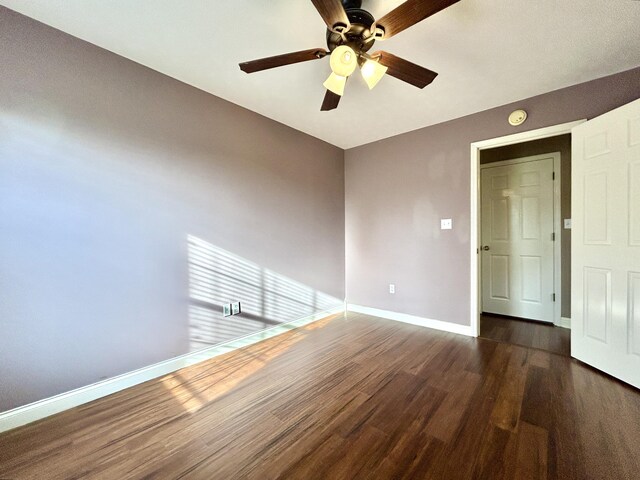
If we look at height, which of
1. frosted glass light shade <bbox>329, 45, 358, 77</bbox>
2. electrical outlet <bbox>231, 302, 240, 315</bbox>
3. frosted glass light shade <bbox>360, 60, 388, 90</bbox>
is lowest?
electrical outlet <bbox>231, 302, 240, 315</bbox>

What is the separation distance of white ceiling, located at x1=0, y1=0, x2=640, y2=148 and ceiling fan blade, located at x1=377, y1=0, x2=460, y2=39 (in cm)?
31

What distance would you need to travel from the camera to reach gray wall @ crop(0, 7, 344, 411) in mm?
1472

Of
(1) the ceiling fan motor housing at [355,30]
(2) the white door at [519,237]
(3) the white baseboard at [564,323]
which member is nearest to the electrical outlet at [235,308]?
(1) the ceiling fan motor housing at [355,30]

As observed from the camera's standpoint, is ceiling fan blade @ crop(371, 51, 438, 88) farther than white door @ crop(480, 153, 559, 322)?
No

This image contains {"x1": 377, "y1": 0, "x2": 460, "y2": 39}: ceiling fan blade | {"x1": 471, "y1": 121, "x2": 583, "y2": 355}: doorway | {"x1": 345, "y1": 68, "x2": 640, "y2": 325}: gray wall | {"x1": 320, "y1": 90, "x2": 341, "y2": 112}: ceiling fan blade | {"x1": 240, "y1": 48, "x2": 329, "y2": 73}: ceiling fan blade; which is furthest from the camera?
{"x1": 471, "y1": 121, "x2": 583, "y2": 355}: doorway

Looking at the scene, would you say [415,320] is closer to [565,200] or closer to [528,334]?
[528,334]

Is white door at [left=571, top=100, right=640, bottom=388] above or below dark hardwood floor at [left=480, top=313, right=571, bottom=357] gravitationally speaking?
above

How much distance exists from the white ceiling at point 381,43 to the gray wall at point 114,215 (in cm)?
26

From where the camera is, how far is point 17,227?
1462 millimetres

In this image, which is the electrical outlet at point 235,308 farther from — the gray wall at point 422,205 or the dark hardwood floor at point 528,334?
the dark hardwood floor at point 528,334

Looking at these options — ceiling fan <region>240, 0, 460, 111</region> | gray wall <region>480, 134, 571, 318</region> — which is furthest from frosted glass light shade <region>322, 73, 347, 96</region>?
gray wall <region>480, 134, 571, 318</region>

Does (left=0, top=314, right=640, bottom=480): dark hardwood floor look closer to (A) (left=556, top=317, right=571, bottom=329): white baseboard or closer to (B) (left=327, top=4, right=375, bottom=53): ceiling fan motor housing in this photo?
(A) (left=556, top=317, right=571, bottom=329): white baseboard

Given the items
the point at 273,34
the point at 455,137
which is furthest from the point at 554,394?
the point at 273,34

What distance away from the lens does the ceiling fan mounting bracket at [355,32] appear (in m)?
1.25
